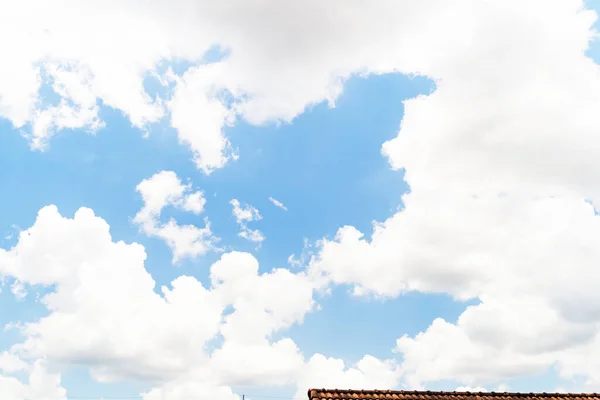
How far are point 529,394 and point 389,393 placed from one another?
668 centimetres

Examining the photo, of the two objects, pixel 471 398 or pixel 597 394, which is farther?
pixel 597 394

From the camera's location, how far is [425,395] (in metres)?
18.7

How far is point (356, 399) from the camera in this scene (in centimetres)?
1767

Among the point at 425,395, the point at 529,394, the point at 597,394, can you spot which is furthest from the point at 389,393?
the point at 597,394

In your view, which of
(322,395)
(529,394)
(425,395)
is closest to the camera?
(322,395)

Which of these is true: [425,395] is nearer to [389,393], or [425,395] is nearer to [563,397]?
[389,393]

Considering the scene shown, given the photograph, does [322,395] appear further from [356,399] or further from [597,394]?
[597,394]

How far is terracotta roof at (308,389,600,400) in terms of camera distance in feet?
58.0

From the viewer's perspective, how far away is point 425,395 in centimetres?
1870

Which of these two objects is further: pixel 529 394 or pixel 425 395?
pixel 529 394

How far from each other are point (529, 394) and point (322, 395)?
9.63m

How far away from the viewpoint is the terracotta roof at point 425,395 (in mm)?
17688

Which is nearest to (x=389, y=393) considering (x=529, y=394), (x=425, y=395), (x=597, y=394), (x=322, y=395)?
(x=425, y=395)

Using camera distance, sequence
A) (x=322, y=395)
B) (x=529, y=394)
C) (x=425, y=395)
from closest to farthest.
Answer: (x=322, y=395), (x=425, y=395), (x=529, y=394)
